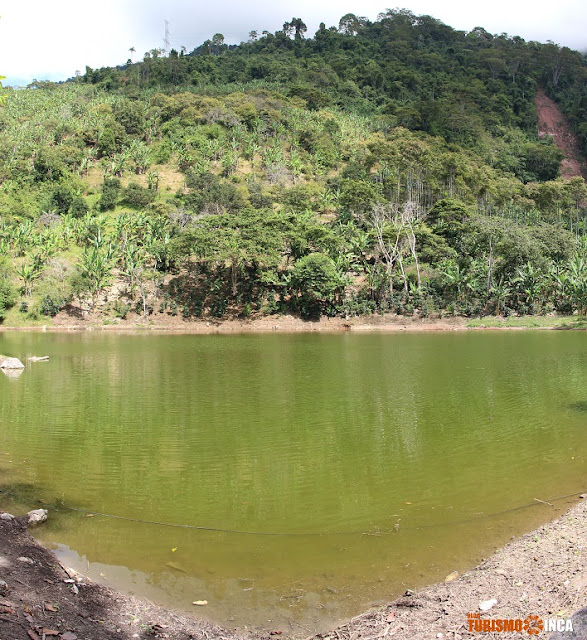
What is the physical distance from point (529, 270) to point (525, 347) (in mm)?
17095

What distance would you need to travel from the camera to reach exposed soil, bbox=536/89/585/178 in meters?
88.3

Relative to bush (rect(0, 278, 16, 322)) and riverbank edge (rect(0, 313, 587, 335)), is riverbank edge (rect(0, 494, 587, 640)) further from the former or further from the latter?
bush (rect(0, 278, 16, 322))

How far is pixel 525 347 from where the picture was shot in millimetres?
27656

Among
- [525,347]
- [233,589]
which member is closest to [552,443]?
[233,589]

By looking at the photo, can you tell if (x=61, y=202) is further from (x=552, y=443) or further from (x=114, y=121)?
(x=552, y=443)

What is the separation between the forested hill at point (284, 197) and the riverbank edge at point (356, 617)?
3675 centimetres

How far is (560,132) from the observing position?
320ft

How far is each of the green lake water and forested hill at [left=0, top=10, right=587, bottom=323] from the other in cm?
2600

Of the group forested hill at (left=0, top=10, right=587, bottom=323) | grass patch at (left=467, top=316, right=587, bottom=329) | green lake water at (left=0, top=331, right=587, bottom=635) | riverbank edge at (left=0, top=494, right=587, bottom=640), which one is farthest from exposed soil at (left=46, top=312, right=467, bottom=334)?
riverbank edge at (left=0, top=494, right=587, bottom=640)

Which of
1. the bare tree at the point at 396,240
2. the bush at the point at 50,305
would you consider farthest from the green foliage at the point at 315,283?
the bush at the point at 50,305

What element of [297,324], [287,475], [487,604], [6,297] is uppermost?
[6,297]

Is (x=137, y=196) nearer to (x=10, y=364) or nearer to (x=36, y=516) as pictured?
(x=10, y=364)
